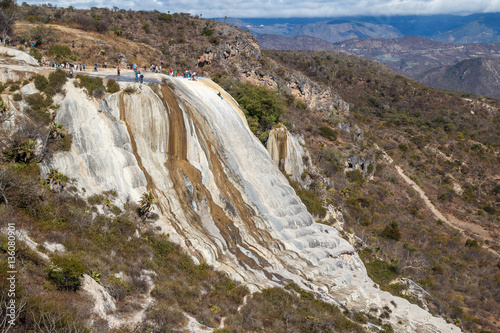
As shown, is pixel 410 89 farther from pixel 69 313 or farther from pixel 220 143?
pixel 69 313

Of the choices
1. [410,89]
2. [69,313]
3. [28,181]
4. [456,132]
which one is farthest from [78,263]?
[410,89]

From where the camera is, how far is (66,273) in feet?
41.4

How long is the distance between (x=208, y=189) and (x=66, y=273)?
13597mm

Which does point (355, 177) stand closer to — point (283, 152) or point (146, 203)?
point (283, 152)

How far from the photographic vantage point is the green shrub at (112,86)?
25.3 meters

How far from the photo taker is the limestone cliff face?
22156 millimetres

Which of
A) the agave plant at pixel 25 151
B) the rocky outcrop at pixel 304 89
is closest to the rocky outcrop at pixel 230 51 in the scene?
the rocky outcrop at pixel 304 89

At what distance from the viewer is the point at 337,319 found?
60.5 feet

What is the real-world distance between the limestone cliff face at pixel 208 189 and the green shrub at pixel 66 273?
863 centimetres

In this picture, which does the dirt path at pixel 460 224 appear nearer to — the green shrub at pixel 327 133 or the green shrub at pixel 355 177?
the green shrub at pixel 355 177

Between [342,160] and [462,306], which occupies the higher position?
[342,160]

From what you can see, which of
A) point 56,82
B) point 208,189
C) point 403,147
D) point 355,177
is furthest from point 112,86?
point 403,147

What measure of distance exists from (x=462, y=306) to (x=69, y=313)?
40758 millimetres

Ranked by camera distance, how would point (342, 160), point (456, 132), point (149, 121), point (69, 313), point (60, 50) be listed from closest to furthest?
point (69, 313), point (149, 121), point (60, 50), point (342, 160), point (456, 132)
